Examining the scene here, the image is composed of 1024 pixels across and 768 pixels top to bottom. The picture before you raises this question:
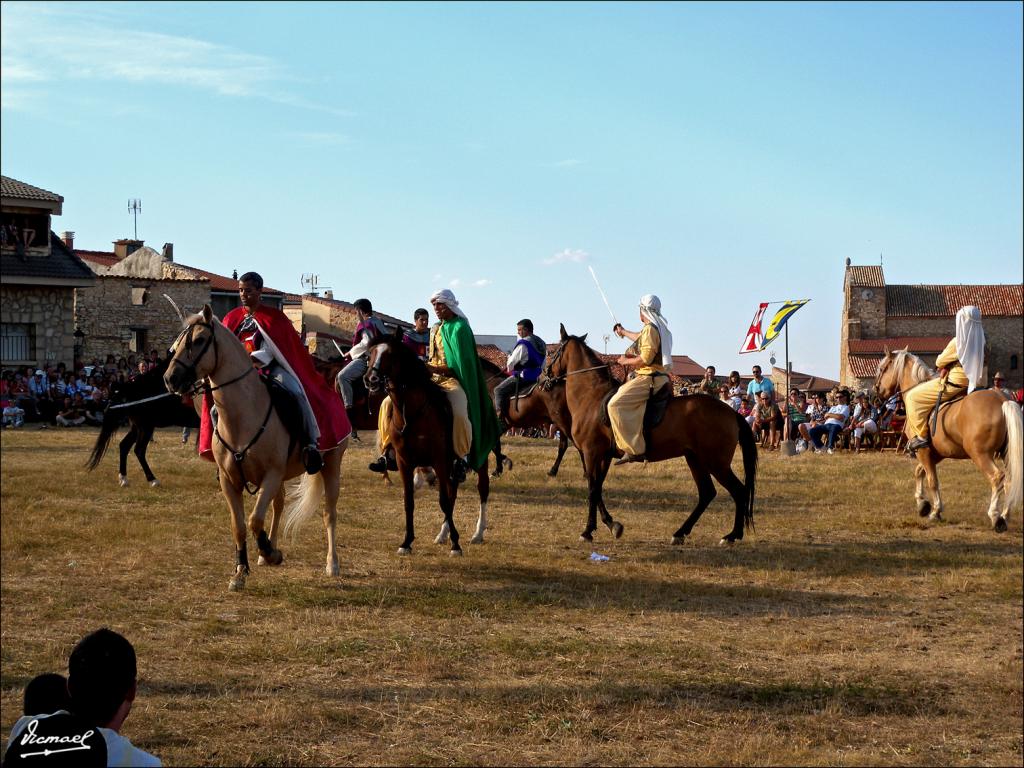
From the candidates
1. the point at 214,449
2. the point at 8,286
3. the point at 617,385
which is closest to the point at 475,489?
the point at 617,385

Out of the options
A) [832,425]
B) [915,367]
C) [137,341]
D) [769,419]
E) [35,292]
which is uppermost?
[35,292]

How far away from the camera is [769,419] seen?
25828mm

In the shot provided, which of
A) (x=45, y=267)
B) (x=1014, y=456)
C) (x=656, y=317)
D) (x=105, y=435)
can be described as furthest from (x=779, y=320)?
(x=45, y=267)

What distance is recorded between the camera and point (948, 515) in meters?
16.8

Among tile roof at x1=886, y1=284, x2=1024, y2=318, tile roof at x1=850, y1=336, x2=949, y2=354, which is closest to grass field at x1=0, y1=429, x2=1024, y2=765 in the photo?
tile roof at x1=850, y1=336, x2=949, y2=354

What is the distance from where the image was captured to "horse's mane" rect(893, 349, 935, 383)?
16922mm

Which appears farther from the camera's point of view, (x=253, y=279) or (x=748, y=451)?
(x=748, y=451)

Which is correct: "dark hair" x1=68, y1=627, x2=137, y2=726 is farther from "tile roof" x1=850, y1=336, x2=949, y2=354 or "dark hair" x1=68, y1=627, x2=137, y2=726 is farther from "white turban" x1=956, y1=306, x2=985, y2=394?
"tile roof" x1=850, y1=336, x2=949, y2=354

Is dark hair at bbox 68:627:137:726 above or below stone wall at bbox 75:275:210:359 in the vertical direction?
below

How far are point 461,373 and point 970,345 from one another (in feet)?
22.2

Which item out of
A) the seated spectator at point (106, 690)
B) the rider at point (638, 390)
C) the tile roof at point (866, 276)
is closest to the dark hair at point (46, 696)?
the seated spectator at point (106, 690)

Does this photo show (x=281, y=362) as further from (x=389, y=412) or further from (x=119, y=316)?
(x=119, y=316)

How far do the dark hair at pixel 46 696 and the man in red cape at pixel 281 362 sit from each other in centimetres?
801

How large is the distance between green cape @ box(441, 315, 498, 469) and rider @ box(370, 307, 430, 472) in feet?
1.32
